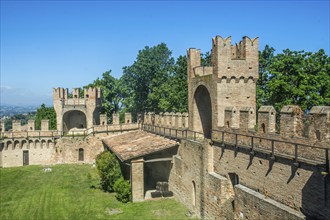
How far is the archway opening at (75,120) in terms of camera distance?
143 feet

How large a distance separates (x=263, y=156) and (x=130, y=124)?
26.9m

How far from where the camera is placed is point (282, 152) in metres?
11.6

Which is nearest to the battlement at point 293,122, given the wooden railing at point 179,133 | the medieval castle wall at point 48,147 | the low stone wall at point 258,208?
the low stone wall at point 258,208

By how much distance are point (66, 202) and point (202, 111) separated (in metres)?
11.0

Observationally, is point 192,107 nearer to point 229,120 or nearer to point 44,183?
point 229,120

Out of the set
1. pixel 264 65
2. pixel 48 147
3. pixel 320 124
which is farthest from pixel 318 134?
pixel 48 147

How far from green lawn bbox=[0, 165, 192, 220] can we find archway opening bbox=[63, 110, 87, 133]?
1264 centimetres

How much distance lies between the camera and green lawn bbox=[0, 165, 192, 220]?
18797 millimetres

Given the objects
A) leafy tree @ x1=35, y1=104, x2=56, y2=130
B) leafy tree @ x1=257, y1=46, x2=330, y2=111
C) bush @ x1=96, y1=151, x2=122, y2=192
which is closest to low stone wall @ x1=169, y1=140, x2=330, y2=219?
bush @ x1=96, y1=151, x2=122, y2=192

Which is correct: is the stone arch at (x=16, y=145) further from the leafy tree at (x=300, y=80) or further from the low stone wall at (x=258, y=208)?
the low stone wall at (x=258, y=208)

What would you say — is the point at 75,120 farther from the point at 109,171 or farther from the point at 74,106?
the point at 109,171

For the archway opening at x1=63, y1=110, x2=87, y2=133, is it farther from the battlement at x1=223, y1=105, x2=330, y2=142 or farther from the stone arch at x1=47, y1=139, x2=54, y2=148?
the battlement at x1=223, y1=105, x2=330, y2=142

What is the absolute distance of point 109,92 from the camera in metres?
50.6

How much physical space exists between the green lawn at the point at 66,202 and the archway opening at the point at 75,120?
12.6m
